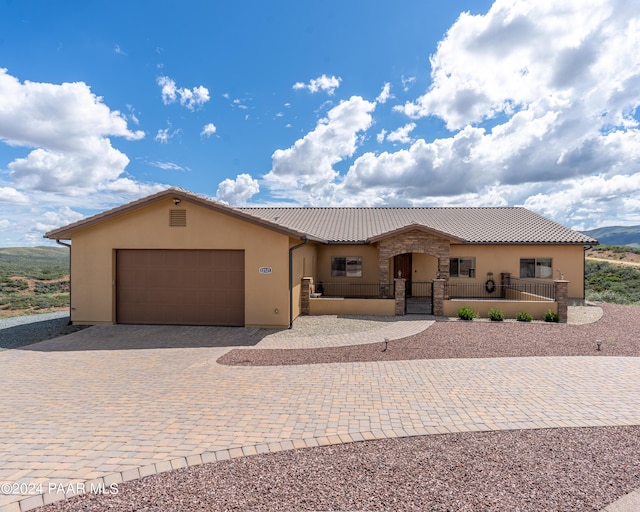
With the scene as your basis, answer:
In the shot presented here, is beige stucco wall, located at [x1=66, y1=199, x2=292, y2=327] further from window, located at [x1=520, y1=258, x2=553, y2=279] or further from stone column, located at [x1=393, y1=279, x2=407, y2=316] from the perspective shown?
window, located at [x1=520, y1=258, x2=553, y2=279]

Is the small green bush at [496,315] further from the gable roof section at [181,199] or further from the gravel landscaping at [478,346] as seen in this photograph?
the gable roof section at [181,199]

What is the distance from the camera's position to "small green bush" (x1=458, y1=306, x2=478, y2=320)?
544 inches

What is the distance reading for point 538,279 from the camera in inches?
773

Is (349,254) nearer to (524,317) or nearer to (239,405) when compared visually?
(524,317)

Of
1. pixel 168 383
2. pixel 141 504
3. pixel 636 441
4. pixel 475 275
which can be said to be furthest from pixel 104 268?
pixel 475 275

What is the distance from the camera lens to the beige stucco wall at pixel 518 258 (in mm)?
19516

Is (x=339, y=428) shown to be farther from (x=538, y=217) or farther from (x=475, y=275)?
(x=538, y=217)

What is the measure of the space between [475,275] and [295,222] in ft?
37.7

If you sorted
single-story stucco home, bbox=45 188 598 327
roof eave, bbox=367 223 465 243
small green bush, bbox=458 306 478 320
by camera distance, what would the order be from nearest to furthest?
single-story stucco home, bbox=45 188 598 327 < small green bush, bbox=458 306 478 320 < roof eave, bbox=367 223 465 243

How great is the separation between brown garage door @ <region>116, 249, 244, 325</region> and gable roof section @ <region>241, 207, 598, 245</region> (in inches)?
288

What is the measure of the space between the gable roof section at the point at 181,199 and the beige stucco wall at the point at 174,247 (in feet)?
0.83

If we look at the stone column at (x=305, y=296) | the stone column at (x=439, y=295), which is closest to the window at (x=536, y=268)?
the stone column at (x=439, y=295)

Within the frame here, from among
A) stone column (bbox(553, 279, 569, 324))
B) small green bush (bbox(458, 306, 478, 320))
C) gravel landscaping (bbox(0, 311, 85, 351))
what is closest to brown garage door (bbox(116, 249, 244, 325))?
gravel landscaping (bbox(0, 311, 85, 351))

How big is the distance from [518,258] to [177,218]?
17.6 metres
